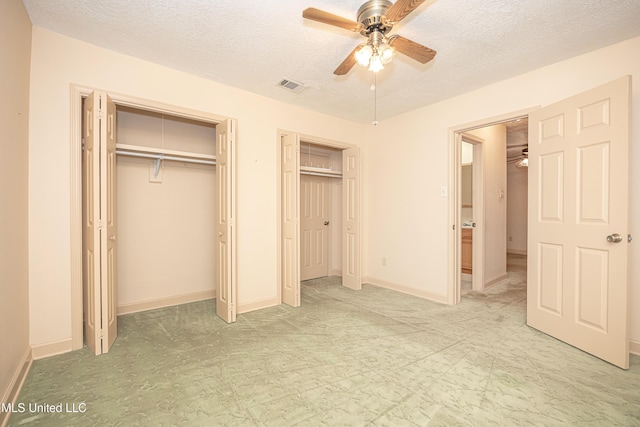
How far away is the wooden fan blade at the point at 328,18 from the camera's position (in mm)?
1638

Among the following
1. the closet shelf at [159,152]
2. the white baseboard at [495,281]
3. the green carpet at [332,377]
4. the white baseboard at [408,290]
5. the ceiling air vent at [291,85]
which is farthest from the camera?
the white baseboard at [495,281]

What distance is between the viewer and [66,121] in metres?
2.35

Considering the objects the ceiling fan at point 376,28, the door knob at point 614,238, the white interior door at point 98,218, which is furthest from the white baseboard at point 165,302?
the door knob at point 614,238

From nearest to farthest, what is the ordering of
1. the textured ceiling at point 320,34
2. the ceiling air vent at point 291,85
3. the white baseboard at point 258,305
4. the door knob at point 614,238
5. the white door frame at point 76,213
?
the textured ceiling at point 320,34 → the door knob at point 614,238 → the white door frame at point 76,213 → the ceiling air vent at point 291,85 → the white baseboard at point 258,305

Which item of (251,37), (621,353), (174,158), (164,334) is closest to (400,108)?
(251,37)

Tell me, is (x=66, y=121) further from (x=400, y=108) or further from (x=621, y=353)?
(x=621, y=353)

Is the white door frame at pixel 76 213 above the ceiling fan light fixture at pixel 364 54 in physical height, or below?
below

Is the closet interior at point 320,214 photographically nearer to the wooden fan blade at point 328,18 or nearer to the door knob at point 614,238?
the wooden fan blade at point 328,18

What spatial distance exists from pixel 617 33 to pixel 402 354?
3.18 metres

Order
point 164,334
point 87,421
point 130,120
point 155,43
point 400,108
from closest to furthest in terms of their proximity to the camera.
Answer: point 87,421 < point 155,43 < point 164,334 < point 130,120 < point 400,108

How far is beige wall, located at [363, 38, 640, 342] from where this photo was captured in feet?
7.83

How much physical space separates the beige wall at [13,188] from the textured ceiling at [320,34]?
350mm

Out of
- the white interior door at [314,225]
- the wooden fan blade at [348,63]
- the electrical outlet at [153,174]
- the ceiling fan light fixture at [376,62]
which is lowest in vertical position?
the white interior door at [314,225]

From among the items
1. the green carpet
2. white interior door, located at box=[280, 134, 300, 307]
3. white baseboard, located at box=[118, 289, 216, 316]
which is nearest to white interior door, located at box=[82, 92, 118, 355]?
the green carpet
